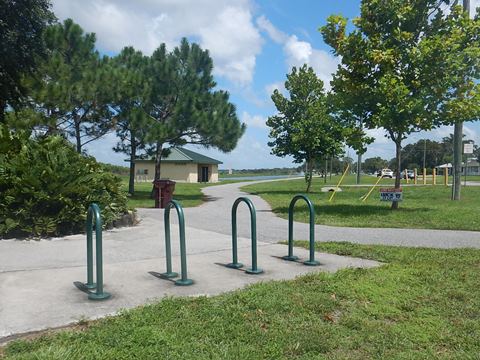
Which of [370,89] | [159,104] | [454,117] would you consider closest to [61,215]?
[370,89]

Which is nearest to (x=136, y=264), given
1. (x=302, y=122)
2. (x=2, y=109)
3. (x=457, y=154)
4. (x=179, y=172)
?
(x=2, y=109)

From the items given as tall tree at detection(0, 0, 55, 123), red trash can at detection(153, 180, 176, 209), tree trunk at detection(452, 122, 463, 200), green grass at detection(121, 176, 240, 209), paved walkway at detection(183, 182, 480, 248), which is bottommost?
paved walkway at detection(183, 182, 480, 248)

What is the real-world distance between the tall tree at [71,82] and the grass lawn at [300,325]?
533 inches

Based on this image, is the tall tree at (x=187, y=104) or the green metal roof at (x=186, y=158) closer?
the tall tree at (x=187, y=104)

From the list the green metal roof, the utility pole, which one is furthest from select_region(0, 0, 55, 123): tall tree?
the green metal roof

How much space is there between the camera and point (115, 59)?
792 inches

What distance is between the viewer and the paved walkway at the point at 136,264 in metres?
4.33

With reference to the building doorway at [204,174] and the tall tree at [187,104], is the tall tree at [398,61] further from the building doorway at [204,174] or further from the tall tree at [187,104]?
the building doorway at [204,174]

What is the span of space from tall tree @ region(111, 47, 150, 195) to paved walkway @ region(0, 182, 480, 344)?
29.7ft

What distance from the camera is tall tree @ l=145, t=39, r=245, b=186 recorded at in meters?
19.8

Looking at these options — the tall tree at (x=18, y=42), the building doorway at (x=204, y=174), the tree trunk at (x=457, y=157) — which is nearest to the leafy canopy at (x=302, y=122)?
the tree trunk at (x=457, y=157)

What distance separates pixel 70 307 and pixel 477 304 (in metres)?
3.89

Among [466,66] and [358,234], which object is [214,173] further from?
[358,234]

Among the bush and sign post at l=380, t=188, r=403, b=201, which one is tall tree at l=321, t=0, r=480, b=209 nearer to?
sign post at l=380, t=188, r=403, b=201
